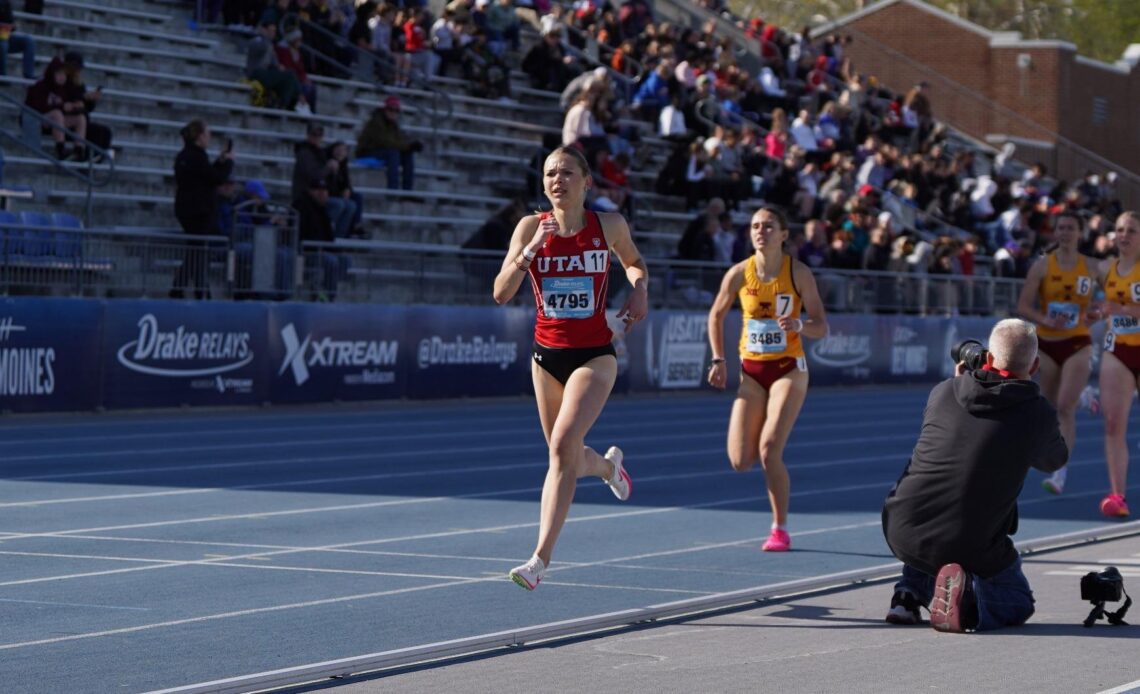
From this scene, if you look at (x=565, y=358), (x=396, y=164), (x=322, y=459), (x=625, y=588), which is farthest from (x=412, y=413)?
(x=565, y=358)

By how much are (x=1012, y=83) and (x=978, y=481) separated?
53.2m

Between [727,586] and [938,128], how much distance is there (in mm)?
34941

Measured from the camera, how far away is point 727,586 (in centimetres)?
1001

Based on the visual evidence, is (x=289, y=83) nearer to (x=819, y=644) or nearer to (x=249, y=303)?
(x=249, y=303)

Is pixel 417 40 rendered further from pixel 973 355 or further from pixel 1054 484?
pixel 973 355

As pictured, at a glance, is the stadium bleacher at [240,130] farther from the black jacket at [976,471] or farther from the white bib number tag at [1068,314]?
the black jacket at [976,471]

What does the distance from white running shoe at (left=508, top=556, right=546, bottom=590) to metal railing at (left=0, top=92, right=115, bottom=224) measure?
48.0 feet

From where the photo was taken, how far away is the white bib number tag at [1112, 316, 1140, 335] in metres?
13.7

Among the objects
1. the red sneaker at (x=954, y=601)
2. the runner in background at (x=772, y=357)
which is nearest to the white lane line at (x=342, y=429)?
the runner in background at (x=772, y=357)

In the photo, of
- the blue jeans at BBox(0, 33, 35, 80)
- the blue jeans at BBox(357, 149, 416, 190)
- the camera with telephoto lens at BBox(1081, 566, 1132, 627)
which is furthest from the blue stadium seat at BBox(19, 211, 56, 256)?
the camera with telephoto lens at BBox(1081, 566, 1132, 627)

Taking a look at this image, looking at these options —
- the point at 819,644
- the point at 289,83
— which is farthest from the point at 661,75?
the point at 819,644

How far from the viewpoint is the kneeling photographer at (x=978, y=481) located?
8.41 metres

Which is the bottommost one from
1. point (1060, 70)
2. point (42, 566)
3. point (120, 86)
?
→ point (42, 566)

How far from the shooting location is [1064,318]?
14.5m
